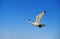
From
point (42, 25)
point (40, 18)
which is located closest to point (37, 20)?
point (40, 18)

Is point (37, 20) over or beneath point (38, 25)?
over

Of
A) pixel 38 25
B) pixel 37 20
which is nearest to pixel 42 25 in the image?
pixel 38 25

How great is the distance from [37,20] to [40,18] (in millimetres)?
267

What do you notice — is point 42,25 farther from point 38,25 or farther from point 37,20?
point 37,20

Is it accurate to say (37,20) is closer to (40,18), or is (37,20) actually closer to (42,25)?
(40,18)

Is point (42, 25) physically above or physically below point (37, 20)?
below

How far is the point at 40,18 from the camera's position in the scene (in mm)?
6066

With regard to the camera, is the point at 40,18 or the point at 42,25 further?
the point at 40,18

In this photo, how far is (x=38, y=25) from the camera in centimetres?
587

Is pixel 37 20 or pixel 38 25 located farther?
pixel 37 20

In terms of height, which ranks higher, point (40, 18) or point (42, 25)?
point (40, 18)

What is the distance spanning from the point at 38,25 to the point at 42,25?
260mm

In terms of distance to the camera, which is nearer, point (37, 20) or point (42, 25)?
point (42, 25)
